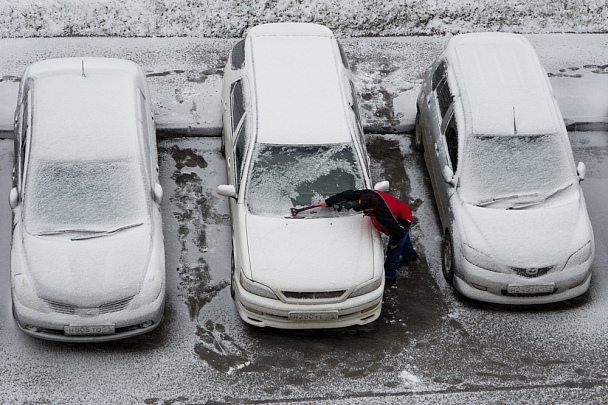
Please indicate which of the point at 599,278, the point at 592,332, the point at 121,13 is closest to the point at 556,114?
the point at 599,278

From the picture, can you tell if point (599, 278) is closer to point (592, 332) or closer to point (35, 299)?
point (592, 332)

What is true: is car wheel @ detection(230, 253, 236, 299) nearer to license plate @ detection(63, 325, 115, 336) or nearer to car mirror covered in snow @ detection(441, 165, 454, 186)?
license plate @ detection(63, 325, 115, 336)

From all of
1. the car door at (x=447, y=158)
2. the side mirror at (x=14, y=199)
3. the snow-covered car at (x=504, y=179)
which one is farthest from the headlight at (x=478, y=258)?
the side mirror at (x=14, y=199)

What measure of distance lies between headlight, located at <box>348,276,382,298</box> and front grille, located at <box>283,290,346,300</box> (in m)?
0.14

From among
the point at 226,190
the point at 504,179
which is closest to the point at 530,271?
the point at 504,179

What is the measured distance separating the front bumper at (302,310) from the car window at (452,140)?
207cm

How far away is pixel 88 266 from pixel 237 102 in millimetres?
3005

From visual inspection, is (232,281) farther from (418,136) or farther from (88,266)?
(418,136)

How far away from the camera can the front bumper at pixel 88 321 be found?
8961mm

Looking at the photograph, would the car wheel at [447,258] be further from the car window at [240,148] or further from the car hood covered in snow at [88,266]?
the car hood covered in snow at [88,266]

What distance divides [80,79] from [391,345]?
4.85m

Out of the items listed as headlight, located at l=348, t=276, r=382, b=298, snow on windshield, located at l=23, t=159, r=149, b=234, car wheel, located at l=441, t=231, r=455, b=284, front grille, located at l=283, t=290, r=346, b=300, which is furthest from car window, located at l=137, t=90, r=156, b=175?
car wheel, located at l=441, t=231, r=455, b=284

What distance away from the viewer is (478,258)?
32.3 ft

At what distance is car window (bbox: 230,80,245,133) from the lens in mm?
10844
